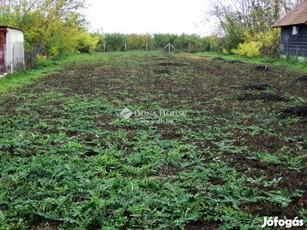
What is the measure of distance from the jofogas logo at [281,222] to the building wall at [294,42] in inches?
782

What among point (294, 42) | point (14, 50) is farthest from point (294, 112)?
point (294, 42)

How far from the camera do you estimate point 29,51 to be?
19.0 m

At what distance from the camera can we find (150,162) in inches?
220

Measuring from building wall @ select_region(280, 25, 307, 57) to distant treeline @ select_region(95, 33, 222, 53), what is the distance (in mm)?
15544

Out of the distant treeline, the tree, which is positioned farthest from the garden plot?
the distant treeline

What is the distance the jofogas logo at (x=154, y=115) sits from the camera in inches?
325

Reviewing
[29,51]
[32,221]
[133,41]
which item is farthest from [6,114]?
[133,41]

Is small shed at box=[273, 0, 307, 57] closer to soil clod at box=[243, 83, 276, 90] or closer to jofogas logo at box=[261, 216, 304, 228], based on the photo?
soil clod at box=[243, 83, 276, 90]

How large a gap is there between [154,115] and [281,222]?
515 centimetres

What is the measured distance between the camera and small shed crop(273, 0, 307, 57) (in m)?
22.6

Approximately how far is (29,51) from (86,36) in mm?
17314

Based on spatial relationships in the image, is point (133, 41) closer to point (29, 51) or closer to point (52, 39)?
point (52, 39)

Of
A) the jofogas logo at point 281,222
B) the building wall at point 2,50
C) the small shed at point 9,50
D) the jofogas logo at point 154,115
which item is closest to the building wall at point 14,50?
the small shed at point 9,50

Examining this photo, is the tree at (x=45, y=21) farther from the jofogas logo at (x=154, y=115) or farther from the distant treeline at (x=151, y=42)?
the distant treeline at (x=151, y=42)
